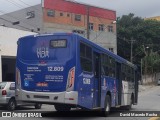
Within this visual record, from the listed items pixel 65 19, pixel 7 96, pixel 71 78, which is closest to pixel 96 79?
pixel 71 78

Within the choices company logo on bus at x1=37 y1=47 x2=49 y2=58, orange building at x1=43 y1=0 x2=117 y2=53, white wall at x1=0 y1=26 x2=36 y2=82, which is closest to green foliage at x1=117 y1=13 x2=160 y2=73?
orange building at x1=43 y1=0 x2=117 y2=53

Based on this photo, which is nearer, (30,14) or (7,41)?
A: (7,41)

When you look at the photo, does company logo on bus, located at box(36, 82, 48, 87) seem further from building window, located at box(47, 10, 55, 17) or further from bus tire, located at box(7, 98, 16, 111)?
building window, located at box(47, 10, 55, 17)

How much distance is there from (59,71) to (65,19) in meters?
48.3

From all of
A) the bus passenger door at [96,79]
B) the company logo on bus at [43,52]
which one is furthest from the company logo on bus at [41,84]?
the bus passenger door at [96,79]

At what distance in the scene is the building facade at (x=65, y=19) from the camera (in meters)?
57.8

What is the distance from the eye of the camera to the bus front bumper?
13.4m

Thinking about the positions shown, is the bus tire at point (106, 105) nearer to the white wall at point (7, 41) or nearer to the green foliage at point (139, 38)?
the white wall at point (7, 41)

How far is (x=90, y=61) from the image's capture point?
1498 centimetres

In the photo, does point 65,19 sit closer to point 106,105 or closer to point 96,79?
point 106,105

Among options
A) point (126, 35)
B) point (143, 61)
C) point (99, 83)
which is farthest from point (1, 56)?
point (126, 35)

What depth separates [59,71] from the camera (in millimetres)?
13820

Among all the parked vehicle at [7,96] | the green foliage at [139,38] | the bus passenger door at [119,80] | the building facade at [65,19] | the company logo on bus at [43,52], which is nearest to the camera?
the company logo on bus at [43,52]

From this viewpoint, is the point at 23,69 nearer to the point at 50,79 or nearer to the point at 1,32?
the point at 50,79
